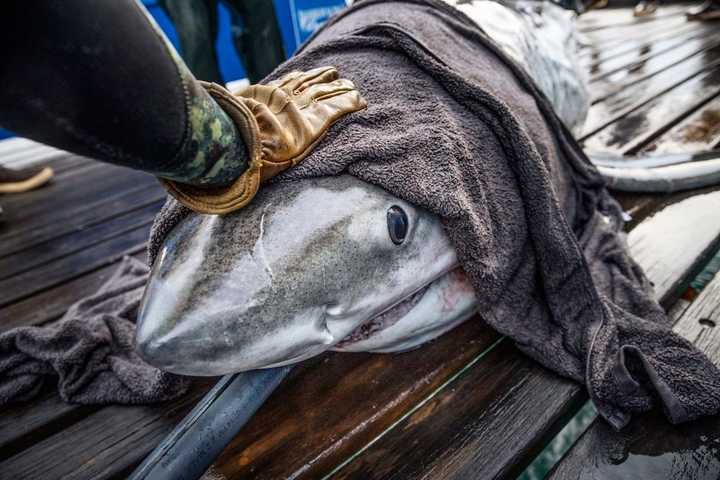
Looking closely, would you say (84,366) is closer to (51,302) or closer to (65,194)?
(51,302)

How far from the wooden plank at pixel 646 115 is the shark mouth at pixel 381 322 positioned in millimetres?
1542

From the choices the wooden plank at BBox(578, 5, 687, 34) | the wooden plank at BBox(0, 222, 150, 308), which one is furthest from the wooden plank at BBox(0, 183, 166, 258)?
the wooden plank at BBox(578, 5, 687, 34)

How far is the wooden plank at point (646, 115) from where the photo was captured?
2041 mm

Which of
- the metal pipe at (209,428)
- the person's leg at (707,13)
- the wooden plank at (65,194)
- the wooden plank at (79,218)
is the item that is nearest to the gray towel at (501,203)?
the metal pipe at (209,428)

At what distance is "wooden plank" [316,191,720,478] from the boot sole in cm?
250

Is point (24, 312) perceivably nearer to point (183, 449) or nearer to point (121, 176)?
point (183, 449)

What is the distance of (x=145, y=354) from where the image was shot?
1.96 ft

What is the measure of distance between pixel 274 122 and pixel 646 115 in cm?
229

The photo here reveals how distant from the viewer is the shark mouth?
826 millimetres

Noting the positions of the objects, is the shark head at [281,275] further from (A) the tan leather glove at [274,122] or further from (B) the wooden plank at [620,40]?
(B) the wooden plank at [620,40]

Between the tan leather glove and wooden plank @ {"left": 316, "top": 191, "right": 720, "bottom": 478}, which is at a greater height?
the tan leather glove

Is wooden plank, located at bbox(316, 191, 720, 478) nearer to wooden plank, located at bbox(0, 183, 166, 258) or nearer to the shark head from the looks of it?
the shark head

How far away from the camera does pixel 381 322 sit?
830 millimetres

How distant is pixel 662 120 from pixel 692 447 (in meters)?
1.92
